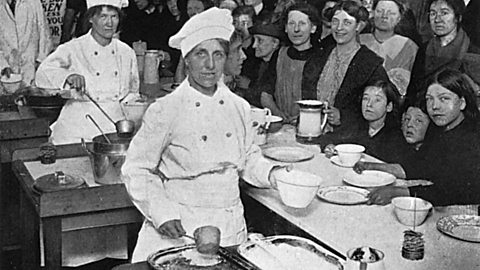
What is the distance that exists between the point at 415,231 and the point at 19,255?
4.48ft

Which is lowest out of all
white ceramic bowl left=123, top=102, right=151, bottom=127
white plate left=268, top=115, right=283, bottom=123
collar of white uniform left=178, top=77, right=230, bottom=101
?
white plate left=268, top=115, right=283, bottom=123

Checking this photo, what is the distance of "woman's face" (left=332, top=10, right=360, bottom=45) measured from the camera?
2.04 meters

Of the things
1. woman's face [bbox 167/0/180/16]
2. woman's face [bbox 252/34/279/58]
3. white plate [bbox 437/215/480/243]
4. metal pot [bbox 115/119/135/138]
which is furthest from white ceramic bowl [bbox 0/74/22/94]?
white plate [bbox 437/215/480/243]

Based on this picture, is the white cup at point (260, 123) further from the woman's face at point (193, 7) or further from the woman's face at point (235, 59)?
the woman's face at point (193, 7)

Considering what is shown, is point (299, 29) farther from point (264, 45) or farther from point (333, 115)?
point (333, 115)

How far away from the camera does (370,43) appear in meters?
2.15

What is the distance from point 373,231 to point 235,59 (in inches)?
26.5

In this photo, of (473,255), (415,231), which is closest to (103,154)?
(415,231)

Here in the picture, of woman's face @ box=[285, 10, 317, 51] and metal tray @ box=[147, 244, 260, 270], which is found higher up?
woman's face @ box=[285, 10, 317, 51]

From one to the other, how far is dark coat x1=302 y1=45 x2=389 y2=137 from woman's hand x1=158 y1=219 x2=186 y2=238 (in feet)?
2.28

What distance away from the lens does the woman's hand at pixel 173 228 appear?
1.51 m

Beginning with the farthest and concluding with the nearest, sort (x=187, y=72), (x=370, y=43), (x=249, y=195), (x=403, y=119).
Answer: (x=370, y=43) → (x=403, y=119) → (x=249, y=195) → (x=187, y=72)

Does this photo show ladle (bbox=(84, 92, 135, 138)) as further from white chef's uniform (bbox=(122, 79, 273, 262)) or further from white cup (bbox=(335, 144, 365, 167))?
white cup (bbox=(335, 144, 365, 167))

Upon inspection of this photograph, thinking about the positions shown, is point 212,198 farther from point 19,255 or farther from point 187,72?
point 19,255
